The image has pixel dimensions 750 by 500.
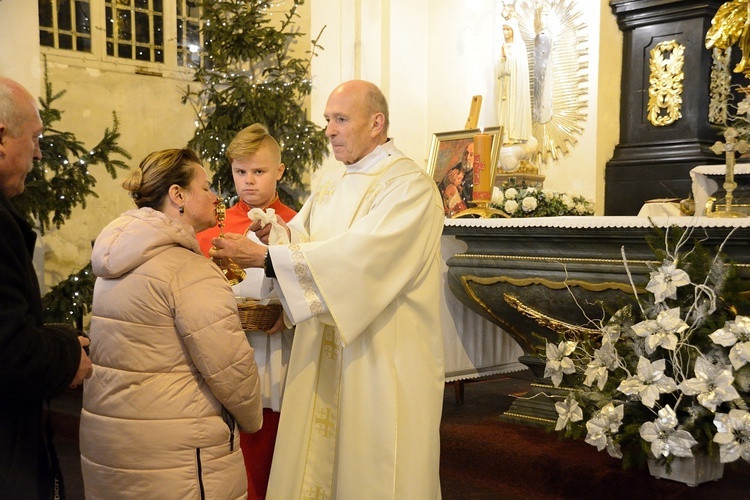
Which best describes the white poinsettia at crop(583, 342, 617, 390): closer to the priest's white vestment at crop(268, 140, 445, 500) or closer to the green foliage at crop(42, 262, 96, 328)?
the priest's white vestment at crop(268, 140, 445, 500)

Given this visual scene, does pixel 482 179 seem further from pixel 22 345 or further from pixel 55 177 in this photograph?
pixel 22 345

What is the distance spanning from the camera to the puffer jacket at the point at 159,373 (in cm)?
214

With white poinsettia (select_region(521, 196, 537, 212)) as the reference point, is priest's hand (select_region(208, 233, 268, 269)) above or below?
below

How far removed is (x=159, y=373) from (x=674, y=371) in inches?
83.5

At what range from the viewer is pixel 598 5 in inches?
333

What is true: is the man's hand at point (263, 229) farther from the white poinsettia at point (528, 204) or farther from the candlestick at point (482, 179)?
the white poinsettia at point (528, 204)

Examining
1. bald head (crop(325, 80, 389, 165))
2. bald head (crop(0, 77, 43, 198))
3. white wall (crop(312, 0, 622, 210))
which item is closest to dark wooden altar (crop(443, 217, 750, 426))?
bald head (crop(325, 80, 389, 165))

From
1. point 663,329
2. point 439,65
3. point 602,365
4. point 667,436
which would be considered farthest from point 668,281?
point 439,65

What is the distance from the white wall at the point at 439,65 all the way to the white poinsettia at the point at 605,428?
17.9 feet

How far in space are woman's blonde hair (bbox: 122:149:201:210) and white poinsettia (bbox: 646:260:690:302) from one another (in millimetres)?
1949

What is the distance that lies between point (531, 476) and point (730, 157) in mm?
2019

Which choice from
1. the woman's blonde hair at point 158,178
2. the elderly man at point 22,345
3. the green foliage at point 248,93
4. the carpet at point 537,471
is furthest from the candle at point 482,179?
the elderly man at point 22,345

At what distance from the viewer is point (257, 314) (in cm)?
294

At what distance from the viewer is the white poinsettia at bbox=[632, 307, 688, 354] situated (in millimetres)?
3201
